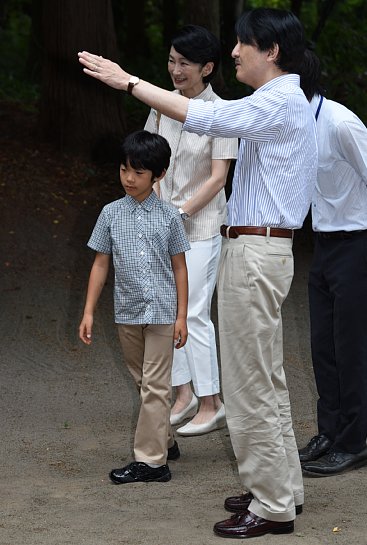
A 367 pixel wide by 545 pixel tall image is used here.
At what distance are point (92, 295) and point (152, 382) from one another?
0.50 m

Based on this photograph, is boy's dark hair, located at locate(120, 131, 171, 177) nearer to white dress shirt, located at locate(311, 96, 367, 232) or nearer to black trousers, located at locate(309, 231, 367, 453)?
white dress shirt, located at locate(311, 96, 367, 232)

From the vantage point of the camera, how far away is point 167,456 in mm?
5488

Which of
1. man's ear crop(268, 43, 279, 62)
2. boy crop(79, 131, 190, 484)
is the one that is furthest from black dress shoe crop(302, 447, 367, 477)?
man's ear crop(268, 43, 279, 62)

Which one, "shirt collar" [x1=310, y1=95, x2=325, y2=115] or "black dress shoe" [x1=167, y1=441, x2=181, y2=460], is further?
"black dress shoe" [x1=167, y1=441, x2=181, y2=460]

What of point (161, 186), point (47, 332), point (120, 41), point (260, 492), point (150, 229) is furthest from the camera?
point (120, 41)

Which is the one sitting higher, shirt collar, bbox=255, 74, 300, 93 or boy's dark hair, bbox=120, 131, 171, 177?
shirt collar, bbox=255, 74, 300, 93

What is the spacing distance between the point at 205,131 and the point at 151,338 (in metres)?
1.32

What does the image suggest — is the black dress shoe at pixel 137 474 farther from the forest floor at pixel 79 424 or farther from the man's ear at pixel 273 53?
the man's ear at pixel 273 53

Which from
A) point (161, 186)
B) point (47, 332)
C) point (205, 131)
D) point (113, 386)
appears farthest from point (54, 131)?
point (205, 131)

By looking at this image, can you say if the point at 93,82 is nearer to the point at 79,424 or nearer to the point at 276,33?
the point at 79,424

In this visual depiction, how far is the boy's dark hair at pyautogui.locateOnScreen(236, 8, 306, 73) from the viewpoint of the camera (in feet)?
14.0

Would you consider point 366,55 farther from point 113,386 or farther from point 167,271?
point 167,271

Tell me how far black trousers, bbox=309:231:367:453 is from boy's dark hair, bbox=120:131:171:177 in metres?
0.96

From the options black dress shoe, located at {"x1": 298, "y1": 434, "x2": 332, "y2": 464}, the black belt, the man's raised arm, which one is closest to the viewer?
the man's raised arm
